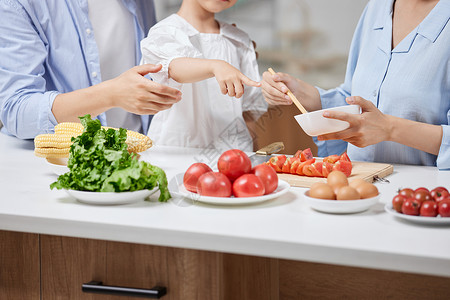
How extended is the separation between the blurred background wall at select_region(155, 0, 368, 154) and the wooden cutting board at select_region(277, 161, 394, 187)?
8.45ft

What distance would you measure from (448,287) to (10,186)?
3.35 feet

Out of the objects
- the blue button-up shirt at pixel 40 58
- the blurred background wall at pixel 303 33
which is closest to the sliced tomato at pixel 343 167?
the blue button-up shirt at pixel 40 58

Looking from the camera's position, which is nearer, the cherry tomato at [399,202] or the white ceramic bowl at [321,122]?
the cherry tomato at [399,202]

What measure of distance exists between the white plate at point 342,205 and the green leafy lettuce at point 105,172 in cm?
31

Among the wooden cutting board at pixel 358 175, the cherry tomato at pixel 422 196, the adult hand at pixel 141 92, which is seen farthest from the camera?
the adult hand at pixel 141 92

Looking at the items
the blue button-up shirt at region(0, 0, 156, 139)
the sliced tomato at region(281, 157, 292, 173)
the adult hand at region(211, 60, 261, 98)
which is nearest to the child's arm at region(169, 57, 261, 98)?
the adult hand at region(211, 60, 261, 98)

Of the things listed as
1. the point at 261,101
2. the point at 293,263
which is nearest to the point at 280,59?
the point at 261,101

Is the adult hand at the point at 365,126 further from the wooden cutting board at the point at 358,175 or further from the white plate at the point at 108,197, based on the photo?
the white plate at the point at 108,197

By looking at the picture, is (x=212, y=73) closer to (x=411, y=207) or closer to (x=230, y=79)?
(x=230, y=79)

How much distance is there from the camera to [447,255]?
0.78 meters

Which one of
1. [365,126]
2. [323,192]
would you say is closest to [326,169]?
[365,126]

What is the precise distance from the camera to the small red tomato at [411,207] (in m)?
0.92

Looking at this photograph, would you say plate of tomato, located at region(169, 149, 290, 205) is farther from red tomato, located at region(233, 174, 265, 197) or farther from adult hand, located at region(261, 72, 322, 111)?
adult hand, located at region(261, 72, 322, 111)

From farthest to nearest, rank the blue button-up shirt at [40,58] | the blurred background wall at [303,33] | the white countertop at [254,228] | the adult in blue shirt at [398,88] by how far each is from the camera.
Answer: the blurred background wall at [303,33] → the blue button-up shirt at [40,58] → the adult in blue shirt at [398,88] → the white countertop at [254,228]
